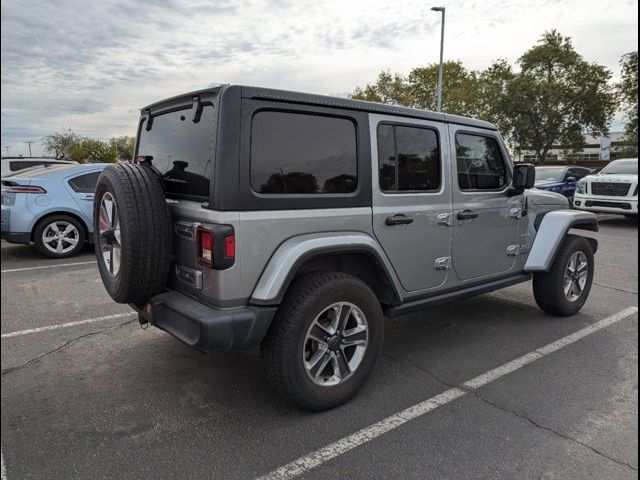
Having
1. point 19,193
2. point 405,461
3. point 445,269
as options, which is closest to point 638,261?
point 445,269

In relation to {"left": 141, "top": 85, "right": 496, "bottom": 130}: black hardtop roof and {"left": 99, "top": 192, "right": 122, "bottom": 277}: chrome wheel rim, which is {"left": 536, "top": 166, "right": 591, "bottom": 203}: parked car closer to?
{"left": 141, "top": 85, "right": 496, "bottom": 130}: black hardtop roof

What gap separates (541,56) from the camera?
109ft

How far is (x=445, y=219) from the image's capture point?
3.59 meters

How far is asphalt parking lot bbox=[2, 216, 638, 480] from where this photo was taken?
2.45m

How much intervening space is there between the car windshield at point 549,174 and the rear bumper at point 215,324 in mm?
14662

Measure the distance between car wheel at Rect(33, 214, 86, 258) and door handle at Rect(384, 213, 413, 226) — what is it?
6.23 metres

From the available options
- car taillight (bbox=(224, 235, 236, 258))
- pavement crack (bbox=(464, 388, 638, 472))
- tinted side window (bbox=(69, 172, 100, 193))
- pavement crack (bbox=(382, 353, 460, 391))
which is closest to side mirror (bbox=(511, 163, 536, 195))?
pavement crack (bbox=(382, 353, 460, 391))

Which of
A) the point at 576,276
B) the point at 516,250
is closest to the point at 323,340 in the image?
the point at 516,250

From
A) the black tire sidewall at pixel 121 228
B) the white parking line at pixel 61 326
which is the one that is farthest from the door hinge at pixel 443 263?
the white parking line at pixel 61 326

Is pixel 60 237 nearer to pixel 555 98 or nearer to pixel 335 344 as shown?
pixel 335 344

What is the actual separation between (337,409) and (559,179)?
14629 millimetres

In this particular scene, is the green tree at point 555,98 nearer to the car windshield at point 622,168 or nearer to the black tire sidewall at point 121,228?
the car windshield at point 622,168

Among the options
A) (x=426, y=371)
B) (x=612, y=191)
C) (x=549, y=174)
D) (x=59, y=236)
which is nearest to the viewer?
(x=426, y=371)

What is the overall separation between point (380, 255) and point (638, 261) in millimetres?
6510
